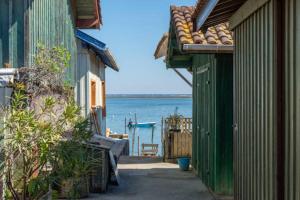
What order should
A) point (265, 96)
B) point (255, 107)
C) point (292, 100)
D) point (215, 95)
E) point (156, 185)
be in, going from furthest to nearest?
point (156, 185) → point (215, 95) → point (255, 107) → point (265, 96) → point (292, 100)

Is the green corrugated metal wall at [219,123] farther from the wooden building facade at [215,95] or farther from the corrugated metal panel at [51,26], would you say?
the corrugated metal panel at [51,26]

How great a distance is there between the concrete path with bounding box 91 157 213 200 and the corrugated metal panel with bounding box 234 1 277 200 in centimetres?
268

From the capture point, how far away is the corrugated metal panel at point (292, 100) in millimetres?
3857

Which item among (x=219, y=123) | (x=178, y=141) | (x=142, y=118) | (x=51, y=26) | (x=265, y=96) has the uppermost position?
(x=51, y=26)

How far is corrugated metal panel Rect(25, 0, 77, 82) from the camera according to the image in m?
7.73

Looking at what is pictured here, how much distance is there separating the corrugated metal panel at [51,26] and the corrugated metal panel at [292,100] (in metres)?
4.50

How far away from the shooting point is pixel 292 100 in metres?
3.99

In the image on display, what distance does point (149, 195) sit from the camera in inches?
348

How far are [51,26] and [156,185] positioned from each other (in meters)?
3.68

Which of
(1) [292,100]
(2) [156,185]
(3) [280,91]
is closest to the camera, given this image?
(1) [292,100]

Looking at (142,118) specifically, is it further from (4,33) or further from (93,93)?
(4,33)

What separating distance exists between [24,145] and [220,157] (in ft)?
12.9

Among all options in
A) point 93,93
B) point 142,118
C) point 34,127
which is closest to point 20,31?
point 34,127

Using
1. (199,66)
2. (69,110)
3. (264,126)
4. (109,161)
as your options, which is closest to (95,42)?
(199,66)
